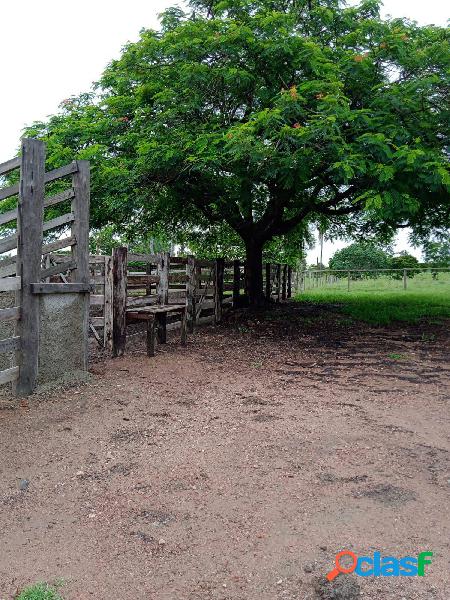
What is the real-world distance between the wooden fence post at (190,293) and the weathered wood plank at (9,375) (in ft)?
17.9

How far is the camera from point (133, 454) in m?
4.34

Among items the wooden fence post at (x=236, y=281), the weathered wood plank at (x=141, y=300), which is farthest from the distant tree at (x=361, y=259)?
the weathered wood plank at (x=141, y=300)

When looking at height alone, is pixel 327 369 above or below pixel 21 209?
below

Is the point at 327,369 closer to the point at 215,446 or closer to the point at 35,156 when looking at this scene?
the point at 215,446

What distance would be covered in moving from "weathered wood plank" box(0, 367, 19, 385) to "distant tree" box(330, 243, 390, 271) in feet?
142

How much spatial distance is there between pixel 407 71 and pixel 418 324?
5850 millimetres

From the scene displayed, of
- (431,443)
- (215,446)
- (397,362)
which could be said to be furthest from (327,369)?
(215,446)

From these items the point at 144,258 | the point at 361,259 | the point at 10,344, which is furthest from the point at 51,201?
the point at 361,259

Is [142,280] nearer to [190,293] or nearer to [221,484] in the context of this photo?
[190,293]

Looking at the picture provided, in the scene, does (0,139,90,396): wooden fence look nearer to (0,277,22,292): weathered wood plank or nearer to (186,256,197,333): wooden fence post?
(0,277,22,292): weathered wood plank

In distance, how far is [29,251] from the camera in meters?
5.58

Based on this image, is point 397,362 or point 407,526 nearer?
point 407,526

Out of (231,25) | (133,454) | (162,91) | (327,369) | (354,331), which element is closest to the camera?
(133,454)

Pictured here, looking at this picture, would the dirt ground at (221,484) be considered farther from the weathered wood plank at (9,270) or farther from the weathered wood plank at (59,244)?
the weathered wood plank at (59,244)
